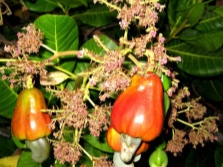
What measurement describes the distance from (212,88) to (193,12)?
49 centimetres

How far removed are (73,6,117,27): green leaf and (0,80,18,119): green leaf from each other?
403mm

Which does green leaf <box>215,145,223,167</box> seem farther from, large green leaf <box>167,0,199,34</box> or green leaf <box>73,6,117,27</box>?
green leaf <box>73,6,117,27</box>

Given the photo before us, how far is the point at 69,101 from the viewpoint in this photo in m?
0.89

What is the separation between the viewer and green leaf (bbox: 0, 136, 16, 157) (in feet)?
5.47

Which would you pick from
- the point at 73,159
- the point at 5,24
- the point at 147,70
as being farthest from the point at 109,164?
the point at 5,24

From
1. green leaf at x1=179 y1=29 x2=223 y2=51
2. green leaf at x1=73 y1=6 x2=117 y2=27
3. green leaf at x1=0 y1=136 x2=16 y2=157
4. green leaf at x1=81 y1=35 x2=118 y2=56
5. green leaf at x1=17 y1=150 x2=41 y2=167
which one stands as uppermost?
green leaf at x1=73 y1=6 x2=117 y2=27

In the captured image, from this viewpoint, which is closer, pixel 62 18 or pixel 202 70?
pixel 62 18

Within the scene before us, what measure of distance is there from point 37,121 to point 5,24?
1083mm

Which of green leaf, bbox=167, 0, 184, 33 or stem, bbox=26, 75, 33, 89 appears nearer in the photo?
stem, bbox=26, 75, 33, 89

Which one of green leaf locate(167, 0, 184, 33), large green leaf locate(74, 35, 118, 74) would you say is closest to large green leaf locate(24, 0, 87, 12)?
large green leaf locate(74, 35, 118, 74)

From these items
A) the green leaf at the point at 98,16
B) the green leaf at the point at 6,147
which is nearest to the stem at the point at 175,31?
the green leaf at the point at 98,16

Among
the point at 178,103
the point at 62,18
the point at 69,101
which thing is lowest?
the point at 178,103

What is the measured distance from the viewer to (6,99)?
1231 mm

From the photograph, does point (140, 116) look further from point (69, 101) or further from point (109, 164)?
point (109, 164)
